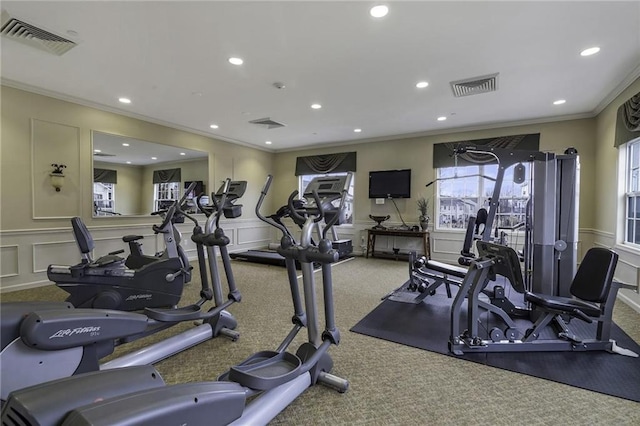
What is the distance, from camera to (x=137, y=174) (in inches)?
217

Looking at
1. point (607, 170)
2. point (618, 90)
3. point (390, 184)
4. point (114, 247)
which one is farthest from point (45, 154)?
point (607, 170)

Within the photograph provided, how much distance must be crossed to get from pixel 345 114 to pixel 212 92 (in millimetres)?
2188

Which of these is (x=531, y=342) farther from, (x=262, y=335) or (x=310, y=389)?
(x=262, y=335)

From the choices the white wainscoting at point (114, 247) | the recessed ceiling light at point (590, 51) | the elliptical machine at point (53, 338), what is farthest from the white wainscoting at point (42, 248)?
the recessed ceiling light at point (590, 51)

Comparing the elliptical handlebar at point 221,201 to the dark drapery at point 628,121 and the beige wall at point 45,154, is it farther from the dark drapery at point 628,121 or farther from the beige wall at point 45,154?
the dark drapery at point 628,121

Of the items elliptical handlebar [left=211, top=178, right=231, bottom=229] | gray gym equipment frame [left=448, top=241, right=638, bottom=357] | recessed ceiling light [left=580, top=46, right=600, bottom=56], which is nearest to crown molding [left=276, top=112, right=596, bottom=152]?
recessed ceiling light [left=580, top=46, right=600, bottom=56]

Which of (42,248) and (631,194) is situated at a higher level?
(631,194)

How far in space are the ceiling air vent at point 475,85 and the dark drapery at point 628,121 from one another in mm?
1419

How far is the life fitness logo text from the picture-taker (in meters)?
Result: 1.38

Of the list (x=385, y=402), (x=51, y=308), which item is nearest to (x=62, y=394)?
(x=51, y=308)

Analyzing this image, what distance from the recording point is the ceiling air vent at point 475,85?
147 inches

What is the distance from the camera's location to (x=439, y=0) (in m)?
2.32

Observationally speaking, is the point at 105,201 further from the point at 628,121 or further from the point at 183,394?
the point at 628,121

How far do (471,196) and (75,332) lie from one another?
21.2 feet
